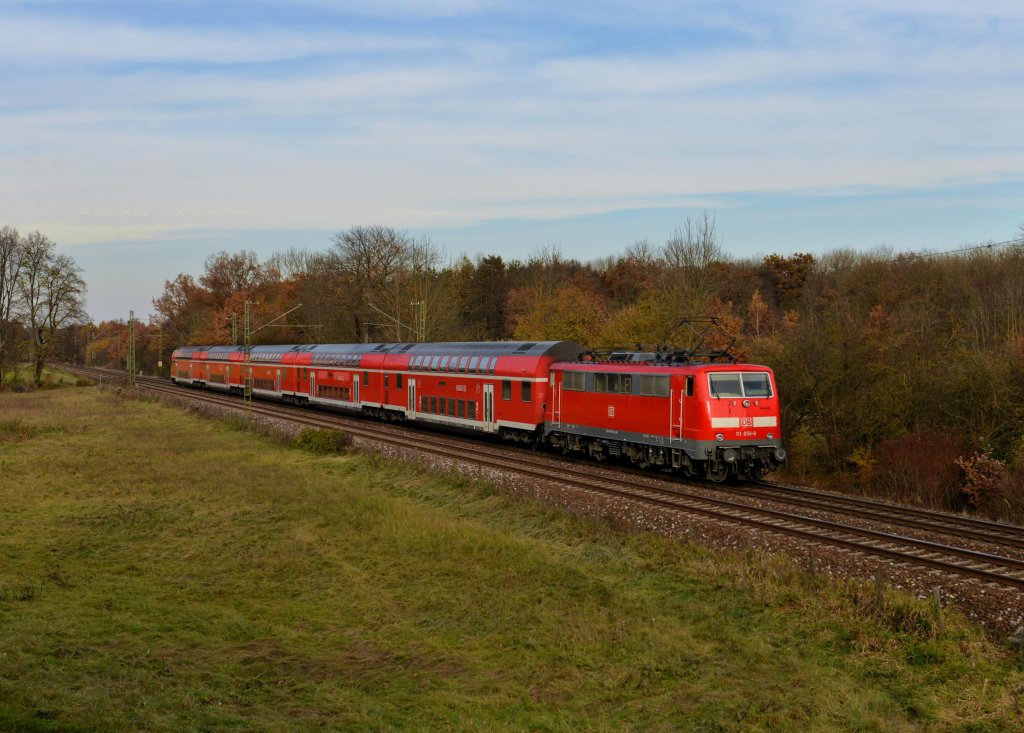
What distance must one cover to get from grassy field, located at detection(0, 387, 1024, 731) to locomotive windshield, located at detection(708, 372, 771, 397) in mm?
6392

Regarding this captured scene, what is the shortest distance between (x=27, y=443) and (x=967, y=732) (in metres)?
35.0

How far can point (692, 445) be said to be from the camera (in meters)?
22.7

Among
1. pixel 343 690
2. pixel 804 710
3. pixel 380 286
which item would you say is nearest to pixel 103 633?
pixel 343 690

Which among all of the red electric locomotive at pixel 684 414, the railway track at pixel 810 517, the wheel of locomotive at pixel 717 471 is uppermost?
the red electric locomotive at pixel 684 414

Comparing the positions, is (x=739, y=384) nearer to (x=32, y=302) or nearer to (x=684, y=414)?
(x=684, y=414)

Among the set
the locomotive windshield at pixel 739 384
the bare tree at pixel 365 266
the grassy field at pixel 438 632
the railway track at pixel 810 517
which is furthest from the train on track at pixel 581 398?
the bare tree at pixel 365 266

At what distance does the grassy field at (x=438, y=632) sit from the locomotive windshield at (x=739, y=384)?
6.39 m

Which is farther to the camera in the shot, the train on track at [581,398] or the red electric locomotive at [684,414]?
the train on track at [581,398]

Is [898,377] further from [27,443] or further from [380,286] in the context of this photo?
[380,286]

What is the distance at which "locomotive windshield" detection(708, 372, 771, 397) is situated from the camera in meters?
22.5

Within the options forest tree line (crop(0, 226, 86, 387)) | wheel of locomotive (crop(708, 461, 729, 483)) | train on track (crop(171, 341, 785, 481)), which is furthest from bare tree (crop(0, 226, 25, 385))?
wheel of locomotive (crop(708, 461, 729, 483))

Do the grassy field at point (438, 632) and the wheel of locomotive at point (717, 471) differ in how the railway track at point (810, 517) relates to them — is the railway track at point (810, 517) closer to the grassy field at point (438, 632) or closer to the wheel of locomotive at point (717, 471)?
the wheel of locomotive at point (717, 471)

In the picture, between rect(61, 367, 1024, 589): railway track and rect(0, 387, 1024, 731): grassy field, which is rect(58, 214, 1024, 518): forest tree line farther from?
rect(0, 387, 1024, 731): grassy field

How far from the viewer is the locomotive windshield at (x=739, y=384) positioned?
2255 centimetres
